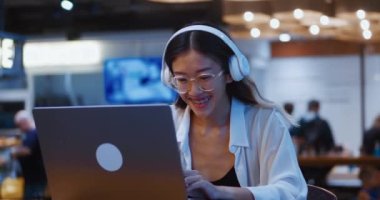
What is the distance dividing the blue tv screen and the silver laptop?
658 centimetres

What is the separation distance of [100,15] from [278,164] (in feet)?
17.8

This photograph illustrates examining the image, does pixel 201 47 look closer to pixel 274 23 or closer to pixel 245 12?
pixel 245 12

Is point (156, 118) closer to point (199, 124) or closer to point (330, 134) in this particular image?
point (199, 124)

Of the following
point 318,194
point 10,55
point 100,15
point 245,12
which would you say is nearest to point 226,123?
point 318,194

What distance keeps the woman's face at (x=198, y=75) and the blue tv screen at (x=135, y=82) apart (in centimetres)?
642

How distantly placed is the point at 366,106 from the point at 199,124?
8.65 m

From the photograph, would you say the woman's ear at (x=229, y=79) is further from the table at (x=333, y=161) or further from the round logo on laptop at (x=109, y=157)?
the table at (x=333, y=161)

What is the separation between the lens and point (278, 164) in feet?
6.19

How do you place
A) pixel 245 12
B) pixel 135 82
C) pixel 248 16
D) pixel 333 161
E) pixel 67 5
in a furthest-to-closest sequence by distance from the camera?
1. pixel 135 82
2. pixel 333 161
3. pixel 248 16
4. pixel 245 12
5. pixel 67 5

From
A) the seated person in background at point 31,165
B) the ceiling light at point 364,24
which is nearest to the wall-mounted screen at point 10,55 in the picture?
the seated person in background at point 31,165

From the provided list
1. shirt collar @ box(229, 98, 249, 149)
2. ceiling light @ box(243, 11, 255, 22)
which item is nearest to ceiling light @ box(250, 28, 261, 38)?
ceiling light @ box(243, 11, 255, 22)

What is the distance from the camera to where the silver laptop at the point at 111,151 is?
1590mm

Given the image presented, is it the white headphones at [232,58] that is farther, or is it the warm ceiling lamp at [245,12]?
the warm ceiling lamp at [245,12]

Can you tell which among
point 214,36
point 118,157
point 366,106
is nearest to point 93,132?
point 118,157
